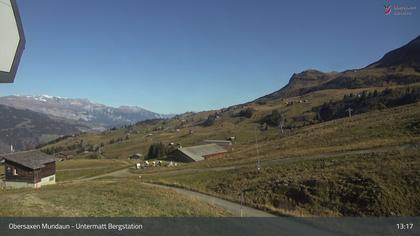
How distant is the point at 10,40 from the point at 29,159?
68.5 m

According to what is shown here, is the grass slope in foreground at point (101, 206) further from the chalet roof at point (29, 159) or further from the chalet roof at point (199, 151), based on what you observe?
the chalet roof at point (199, 151)

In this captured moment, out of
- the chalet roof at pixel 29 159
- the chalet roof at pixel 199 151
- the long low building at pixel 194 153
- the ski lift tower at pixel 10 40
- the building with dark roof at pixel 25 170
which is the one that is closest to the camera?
the ski lift tower at pixel 10 40

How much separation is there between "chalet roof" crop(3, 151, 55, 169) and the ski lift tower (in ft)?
216

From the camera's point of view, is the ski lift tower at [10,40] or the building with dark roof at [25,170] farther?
the building with dark roof at [25,170]

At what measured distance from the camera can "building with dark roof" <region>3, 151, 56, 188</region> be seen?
66750 mm

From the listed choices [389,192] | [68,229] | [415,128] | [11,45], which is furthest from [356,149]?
[11,45]

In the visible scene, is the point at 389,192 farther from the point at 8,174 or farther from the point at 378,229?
the point at 8,174

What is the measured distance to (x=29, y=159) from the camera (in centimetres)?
→ 6888

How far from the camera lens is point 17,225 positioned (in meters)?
15.8

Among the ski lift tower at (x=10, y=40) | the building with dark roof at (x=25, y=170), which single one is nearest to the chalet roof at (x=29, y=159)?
the building with dark roof at (x=25, y=170)

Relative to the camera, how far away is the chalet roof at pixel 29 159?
6719 cm

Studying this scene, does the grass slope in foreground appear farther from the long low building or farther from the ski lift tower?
the long low building

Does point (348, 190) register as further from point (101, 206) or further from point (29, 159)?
point (29, 159)

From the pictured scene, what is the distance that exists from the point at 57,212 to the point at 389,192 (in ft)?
75.9
